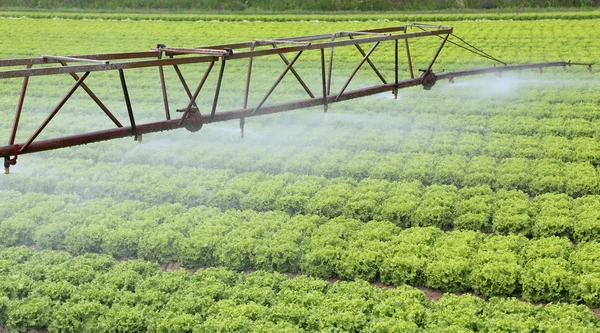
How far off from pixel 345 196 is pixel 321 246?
2.72m

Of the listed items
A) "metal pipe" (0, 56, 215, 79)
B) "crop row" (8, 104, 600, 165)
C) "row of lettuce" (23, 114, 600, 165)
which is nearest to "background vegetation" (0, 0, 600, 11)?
"crop row" (8, 104, 600, 165)

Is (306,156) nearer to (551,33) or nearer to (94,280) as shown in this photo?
(94,280)

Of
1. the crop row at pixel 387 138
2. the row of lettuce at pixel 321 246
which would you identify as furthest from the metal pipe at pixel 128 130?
the crop row at pixel 387 138

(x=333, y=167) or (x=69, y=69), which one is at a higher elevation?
(x=69, y=69)

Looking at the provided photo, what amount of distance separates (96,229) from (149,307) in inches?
137

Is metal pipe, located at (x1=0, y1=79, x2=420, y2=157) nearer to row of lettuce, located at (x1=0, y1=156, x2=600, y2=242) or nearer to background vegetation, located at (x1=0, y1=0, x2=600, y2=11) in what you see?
row of lettuce, located at (x1=0, y1=156, x2=600, y2=242)

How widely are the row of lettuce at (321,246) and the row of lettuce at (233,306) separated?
1.88ft

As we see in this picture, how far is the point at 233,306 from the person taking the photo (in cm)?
1072

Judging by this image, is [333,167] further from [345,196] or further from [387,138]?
[387,138]

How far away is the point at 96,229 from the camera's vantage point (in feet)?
44.9

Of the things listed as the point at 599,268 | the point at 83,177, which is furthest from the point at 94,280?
the point at 599,268

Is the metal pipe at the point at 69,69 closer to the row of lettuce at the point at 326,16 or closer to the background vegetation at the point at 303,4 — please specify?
the row of lettuce at the point at 326,16

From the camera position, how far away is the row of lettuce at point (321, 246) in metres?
11.4

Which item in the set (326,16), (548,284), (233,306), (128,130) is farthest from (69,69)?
(326,16)
